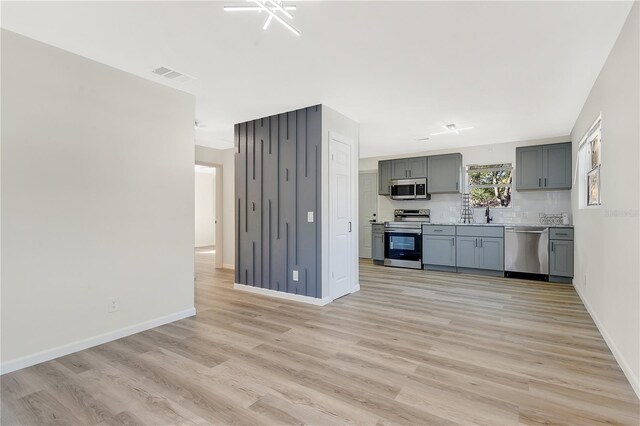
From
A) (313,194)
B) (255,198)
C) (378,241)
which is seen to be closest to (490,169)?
(378,241)

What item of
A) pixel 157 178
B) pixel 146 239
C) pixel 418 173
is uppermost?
pixel 418 173

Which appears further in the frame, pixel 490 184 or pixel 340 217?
pixel 490 184

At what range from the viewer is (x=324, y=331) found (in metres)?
3.15

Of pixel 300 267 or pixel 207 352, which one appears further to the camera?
pixel 300 267

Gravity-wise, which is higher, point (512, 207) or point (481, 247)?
point (512, 207)

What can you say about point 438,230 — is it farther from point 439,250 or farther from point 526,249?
point 526,249

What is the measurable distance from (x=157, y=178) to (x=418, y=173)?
5183 millimetres

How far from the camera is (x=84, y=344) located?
9.00ft

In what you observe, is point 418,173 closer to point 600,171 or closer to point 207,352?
point 600,171

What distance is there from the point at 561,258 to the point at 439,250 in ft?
6.14

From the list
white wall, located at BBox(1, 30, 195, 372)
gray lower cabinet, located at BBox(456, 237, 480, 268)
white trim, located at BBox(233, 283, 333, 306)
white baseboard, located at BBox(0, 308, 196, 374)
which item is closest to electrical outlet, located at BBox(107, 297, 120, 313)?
white wall, located at BBox(1, 30, 195, 372)

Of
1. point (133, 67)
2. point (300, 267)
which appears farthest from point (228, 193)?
point (133, 67)

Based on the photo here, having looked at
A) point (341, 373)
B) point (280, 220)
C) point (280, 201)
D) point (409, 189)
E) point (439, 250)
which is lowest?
point (341, 373)

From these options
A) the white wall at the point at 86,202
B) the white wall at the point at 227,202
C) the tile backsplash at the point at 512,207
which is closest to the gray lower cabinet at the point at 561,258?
the tile backsplash at the point at 512,207
